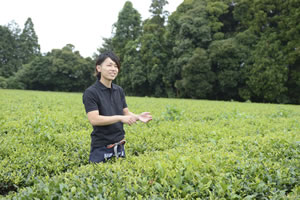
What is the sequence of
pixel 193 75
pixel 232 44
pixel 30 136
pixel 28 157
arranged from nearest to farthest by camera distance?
pixel 28 157 → pixel 30 136 → pixel 232 44 → pixel 193 75

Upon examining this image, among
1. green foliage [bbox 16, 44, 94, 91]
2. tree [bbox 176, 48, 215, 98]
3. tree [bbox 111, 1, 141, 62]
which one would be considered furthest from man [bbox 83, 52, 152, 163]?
green foliage [bbox 16, 44, 94, 91]

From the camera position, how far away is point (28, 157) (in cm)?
414

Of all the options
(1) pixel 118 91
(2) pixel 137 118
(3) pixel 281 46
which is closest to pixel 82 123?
(1) pixel 118 91

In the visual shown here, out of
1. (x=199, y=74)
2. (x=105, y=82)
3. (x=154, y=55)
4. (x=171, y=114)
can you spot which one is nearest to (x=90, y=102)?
(x=105, y=82)

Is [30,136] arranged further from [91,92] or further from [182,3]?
[182,3]

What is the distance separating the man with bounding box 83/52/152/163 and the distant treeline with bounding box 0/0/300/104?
25936 millimetres

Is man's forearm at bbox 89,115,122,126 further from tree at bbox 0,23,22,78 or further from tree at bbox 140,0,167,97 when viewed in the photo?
tree at bbox 0,23,22,78

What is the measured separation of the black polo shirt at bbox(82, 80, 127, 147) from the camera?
3.05 meters

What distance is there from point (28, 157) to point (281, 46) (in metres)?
28.9

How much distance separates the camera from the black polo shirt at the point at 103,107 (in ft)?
10.0

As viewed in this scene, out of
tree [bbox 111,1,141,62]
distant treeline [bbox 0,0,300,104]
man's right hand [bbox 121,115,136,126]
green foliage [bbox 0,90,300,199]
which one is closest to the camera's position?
green foliage [bbox 0,90,300,199]

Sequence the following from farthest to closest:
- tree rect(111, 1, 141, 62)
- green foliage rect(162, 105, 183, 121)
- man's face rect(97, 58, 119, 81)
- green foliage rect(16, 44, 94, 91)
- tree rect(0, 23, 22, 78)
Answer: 1. tree rect(0, 23, 22, 78)
2. green foliage rect(16, 44, 94, 91)
3. tree rect(111, 1, 141, 62)
4. green foliage rect(162, 105, 183, 121)
5. man's face rect(97, 58, 119, 81)

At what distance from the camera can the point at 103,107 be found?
318cm

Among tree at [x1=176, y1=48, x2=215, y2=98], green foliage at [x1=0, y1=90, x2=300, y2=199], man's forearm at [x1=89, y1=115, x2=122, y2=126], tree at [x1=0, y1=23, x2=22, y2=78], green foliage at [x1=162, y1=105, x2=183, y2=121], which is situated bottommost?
green foliage at [x1=0, y1=90, x2=300, y2=199]
